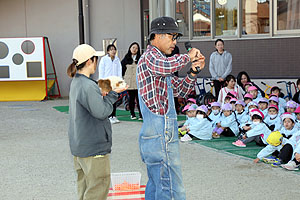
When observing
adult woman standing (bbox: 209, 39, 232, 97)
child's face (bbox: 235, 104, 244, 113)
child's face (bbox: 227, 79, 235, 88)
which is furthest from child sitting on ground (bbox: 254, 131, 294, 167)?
adult woman standing (bbox: 209, 39, 232, 97)

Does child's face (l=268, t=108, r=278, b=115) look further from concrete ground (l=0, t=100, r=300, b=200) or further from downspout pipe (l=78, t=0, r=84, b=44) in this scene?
downspout pipe (l=78, t=0, r=84, b=44)

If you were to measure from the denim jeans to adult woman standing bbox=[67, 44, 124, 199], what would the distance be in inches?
17.3

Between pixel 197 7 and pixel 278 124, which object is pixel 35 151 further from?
pixel 197 7

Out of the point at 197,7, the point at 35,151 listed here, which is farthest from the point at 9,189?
the point at 197,7

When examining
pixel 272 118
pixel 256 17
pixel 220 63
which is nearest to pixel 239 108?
pixel 272 118

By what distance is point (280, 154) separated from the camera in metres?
7.35

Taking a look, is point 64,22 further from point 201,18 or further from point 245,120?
point 245,120

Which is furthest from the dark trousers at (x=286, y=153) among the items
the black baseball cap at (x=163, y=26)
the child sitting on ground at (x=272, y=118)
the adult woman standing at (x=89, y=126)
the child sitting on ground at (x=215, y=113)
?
the black baseball cap at (x=163, y=26)

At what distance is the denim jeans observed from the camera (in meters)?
4.16

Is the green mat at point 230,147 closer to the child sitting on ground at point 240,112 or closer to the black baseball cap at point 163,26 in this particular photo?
the child sitting on ground at point 240,112

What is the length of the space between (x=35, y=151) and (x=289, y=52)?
7818 millimetres

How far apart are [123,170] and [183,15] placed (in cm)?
1008

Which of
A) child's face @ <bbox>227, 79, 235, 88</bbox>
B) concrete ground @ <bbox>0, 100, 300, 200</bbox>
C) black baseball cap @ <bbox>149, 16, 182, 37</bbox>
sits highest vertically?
black baseball cap @ <bbox>149, 16, 182, 37</bbox>

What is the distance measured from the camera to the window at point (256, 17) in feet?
47.0
